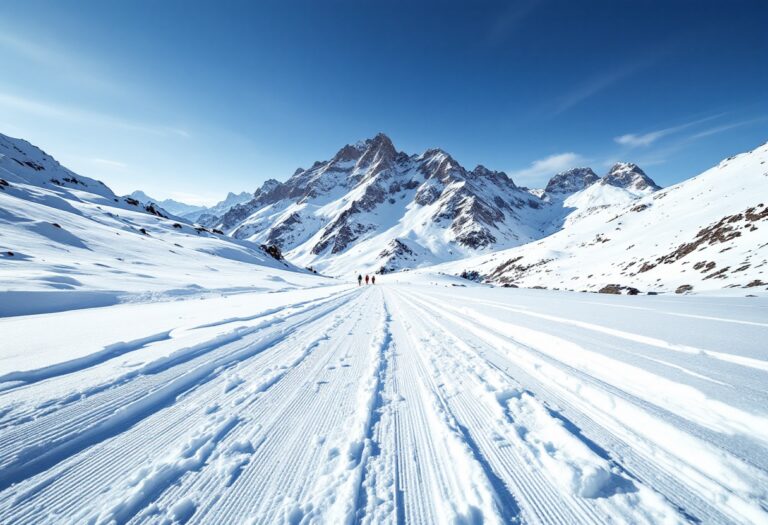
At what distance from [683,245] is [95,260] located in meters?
56.8

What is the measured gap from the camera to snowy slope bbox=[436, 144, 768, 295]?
2142 centimetres

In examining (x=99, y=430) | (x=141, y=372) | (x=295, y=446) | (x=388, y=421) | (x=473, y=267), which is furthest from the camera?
(x=473, y=267)

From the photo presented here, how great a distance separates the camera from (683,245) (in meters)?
33.6

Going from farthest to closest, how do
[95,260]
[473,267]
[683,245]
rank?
[473,267] → [683,245] → [95,260]

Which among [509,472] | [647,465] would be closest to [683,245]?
[647,465]

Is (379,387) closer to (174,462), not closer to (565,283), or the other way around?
(174,462)

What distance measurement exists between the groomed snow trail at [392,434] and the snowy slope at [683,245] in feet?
52.2

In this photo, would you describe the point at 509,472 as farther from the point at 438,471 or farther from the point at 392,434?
the point at 392,434

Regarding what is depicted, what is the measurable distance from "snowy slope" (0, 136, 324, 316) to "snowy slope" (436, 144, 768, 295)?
81.1ft

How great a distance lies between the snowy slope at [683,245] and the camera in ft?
70.3

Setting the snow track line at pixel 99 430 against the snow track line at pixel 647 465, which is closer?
the snow track line at pixel 647 465

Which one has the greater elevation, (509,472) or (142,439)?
(509,472)

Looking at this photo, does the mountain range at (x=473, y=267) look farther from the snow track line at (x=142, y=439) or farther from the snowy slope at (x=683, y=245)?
the snow track line at (x=142, y=439)

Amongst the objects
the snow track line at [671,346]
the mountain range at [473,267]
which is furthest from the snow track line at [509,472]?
the mountain range at [473,267]
